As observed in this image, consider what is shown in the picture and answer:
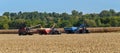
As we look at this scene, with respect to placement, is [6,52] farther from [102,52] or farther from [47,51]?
[102,52]

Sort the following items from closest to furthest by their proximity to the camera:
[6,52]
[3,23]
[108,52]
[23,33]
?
[108,52] → [6,52] → [23,33] → [3,23]

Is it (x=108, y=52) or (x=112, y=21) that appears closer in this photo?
(x=108, y=52)

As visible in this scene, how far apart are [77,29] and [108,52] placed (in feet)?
137

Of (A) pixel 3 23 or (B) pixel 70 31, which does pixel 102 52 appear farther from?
(A) pixel 3 23

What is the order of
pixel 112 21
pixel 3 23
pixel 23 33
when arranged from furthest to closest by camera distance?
1. pixel 3 23
2. pixel 112 21
3. pixel 23 33

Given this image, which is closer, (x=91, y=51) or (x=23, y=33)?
(x=91, y=51)

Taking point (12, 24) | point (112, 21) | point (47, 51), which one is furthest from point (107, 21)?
point (47, 51)

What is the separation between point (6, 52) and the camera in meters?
24.5

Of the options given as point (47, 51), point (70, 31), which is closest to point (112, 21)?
point (70, 31)

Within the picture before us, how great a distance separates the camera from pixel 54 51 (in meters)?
24.6

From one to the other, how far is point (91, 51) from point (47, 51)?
2.66 m

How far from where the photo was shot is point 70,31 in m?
65.2

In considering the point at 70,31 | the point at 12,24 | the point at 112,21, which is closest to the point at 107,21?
the point at 112,21

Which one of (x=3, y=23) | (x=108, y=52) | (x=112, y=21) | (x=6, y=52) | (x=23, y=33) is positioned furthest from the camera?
(x=3, y=23)
